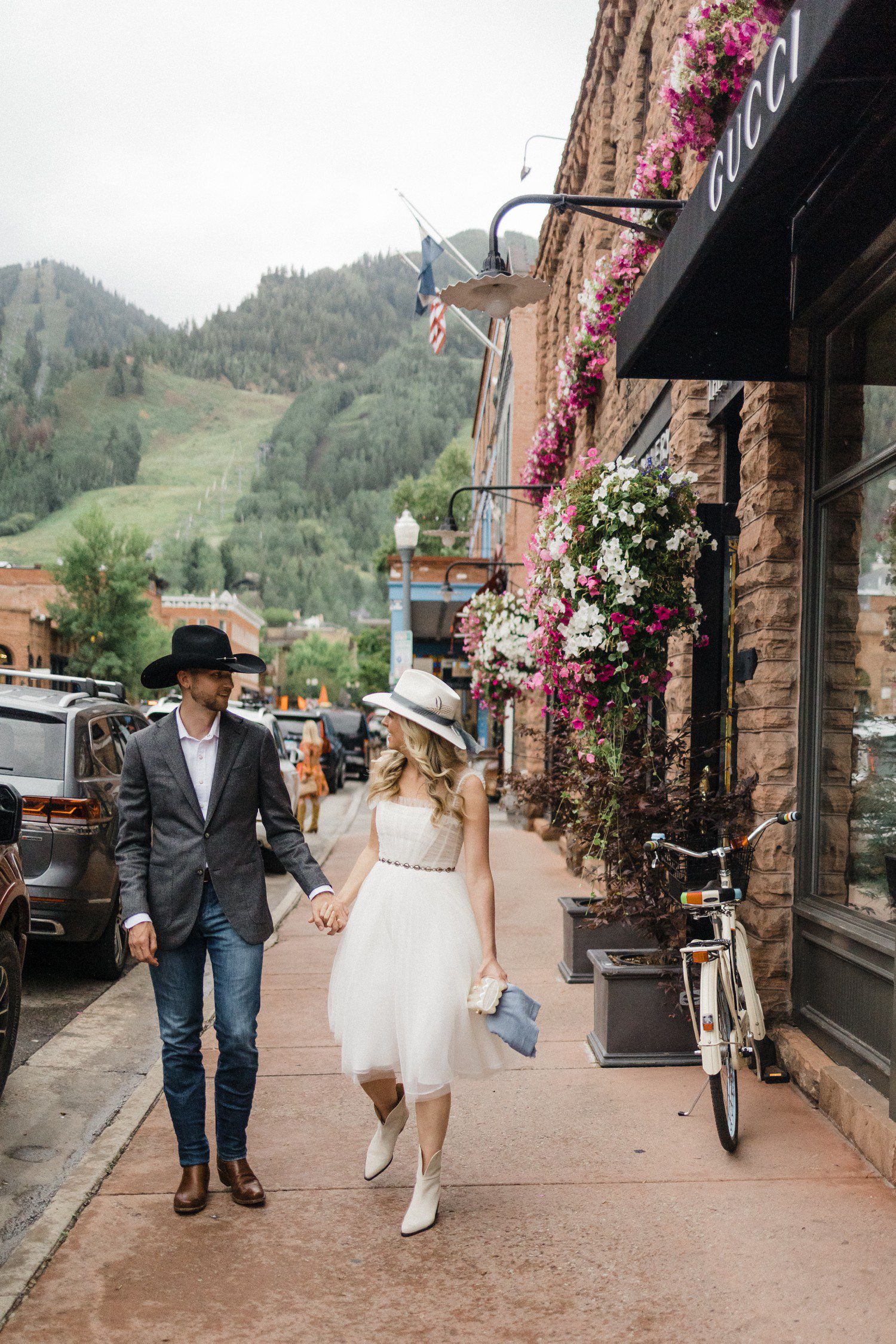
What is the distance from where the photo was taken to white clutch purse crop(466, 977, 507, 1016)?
3848 millimetres

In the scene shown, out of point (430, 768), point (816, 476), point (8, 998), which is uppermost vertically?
point (816, 476)

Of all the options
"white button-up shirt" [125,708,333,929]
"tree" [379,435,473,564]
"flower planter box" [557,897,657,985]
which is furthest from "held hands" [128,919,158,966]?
→ "tree" [379,435,473,564]

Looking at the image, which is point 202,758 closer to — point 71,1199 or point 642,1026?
point 71,1199

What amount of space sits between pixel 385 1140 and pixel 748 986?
156 centimetres

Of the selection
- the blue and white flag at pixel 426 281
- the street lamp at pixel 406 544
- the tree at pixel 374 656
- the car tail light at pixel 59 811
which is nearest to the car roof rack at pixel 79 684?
the car tail light at pixel 59 811

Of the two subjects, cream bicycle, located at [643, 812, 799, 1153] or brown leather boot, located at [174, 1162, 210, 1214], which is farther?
cream bicycle, located at [643, 812, 799, 1153]

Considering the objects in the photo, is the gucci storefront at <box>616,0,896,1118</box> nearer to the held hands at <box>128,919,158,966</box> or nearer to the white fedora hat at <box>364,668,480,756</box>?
the white fedora hat at <box>364,668,480,756</box>

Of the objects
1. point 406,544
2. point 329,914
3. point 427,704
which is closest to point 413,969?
point 329,914

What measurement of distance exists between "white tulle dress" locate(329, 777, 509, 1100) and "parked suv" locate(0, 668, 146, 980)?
333cm

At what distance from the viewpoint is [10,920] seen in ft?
17.3

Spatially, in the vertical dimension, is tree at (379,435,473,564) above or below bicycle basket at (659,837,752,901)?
above

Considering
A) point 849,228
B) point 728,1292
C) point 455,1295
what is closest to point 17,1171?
point 455,1295

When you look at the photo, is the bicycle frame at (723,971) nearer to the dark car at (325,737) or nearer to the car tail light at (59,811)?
the car tail light at (59,811)

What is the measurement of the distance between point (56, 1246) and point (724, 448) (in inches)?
211
